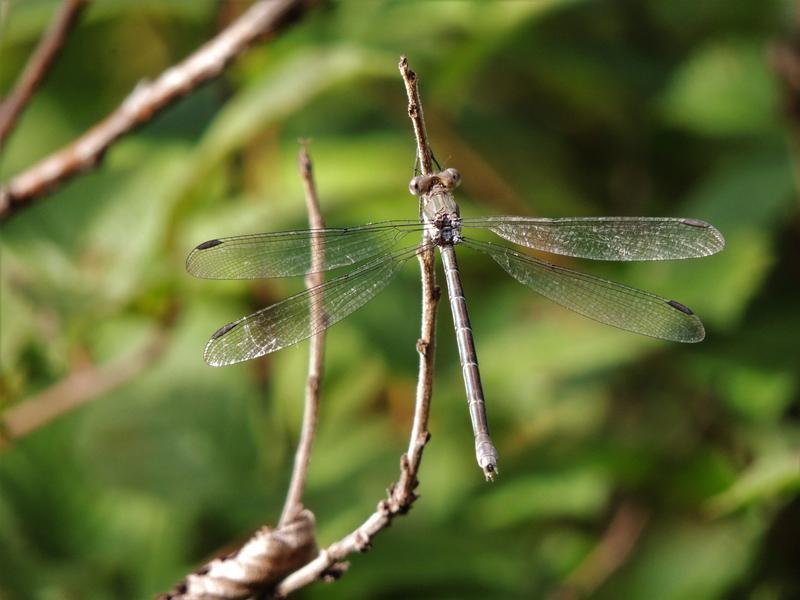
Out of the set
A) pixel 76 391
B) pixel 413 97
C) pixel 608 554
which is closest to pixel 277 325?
pixel 413 97

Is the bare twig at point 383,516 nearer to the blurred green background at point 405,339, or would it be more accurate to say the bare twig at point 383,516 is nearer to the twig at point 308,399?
the twig at point 308,399

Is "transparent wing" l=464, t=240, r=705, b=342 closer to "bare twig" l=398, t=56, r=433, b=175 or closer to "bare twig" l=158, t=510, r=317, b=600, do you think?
"bare twig" l=398, t=56, r=433, b=175

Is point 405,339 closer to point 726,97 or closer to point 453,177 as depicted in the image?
point 453,177

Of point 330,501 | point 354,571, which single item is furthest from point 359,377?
point 354,571

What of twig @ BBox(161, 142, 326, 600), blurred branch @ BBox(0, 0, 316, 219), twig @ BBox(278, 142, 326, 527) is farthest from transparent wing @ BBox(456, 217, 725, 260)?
twig @ BBox(161, 142, 326, 600)

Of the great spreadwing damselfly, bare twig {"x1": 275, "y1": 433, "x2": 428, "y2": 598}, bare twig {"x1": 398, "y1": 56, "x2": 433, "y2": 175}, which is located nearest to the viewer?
bare twig {"x1": 275, "y1": 433, "x2": 428, "y2": 598}
